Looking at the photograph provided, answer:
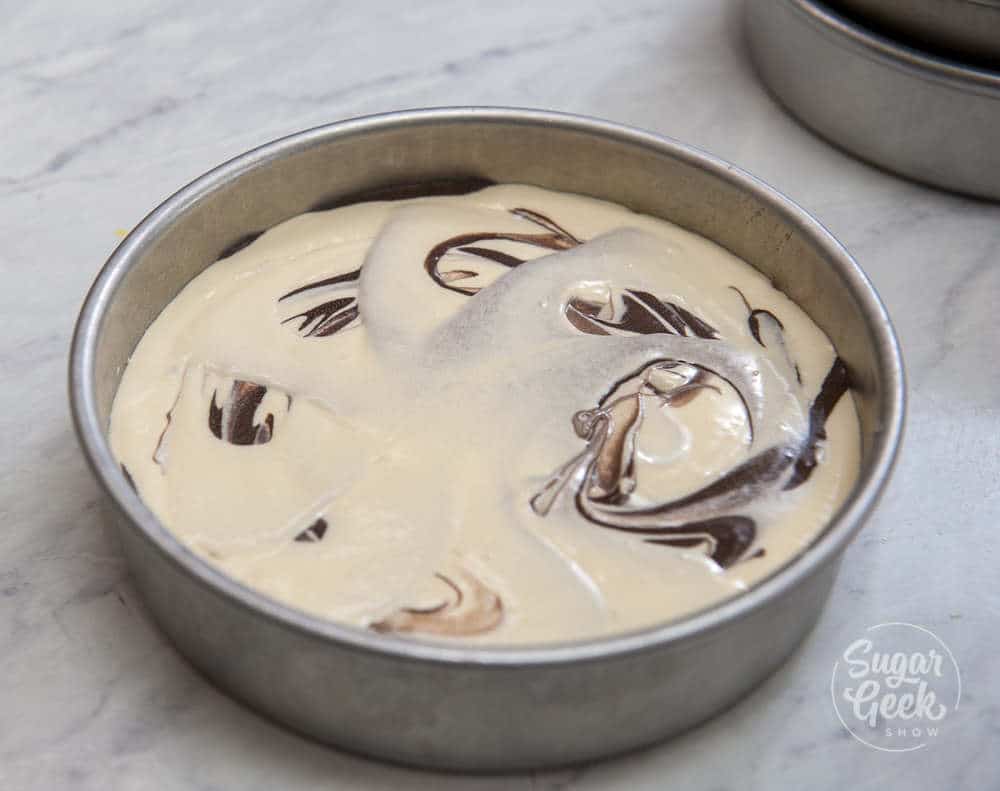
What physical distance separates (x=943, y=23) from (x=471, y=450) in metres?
0.94

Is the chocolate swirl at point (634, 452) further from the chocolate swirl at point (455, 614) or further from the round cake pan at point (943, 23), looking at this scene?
the round cake pan at point (943, 23)

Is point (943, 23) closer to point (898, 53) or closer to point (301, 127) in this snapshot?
point (898, 53)

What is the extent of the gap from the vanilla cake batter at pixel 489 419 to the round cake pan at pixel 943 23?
1.52ft

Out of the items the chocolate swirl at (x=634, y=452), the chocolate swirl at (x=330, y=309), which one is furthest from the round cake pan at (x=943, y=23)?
the chocolate swirl at (x=330, y=309)

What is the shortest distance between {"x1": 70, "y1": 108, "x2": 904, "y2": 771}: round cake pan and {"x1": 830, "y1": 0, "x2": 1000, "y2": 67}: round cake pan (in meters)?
0.42

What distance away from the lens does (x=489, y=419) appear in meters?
1.33

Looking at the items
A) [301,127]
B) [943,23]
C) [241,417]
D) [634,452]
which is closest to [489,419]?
[634,452]

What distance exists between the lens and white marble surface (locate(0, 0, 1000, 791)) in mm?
1182

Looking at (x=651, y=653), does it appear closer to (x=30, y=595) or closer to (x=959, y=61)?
(x=30, y=595)

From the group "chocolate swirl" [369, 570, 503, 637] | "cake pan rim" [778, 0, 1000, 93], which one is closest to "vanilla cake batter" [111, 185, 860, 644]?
"chocolate swirl" [369, 570, 503, 637]

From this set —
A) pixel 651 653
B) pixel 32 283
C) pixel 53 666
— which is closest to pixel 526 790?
pixel 651 653

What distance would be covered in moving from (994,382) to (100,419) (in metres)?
1.09

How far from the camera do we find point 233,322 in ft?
4.76

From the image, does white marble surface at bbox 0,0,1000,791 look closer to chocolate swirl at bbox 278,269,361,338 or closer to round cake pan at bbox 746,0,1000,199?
round cake pan at bbox 746,0,1000,199
